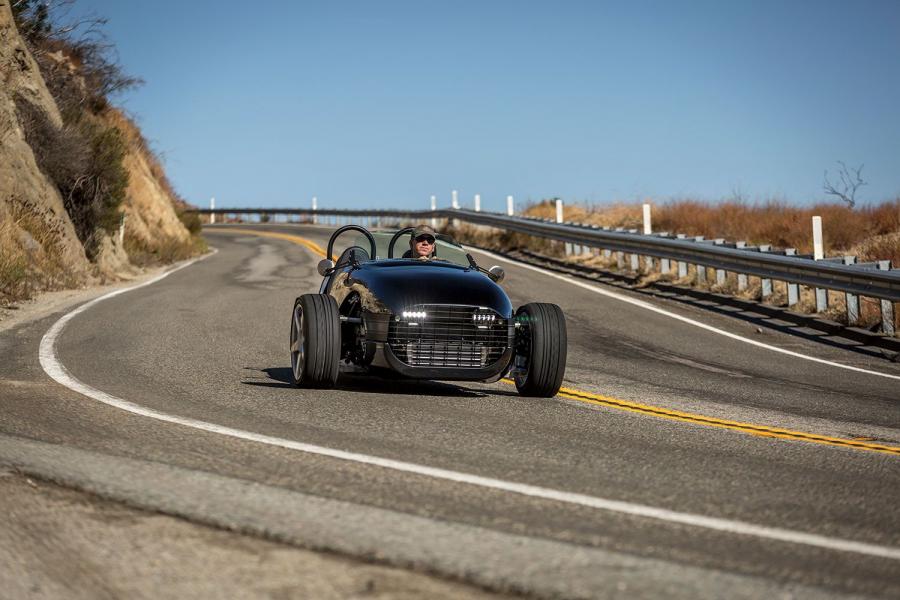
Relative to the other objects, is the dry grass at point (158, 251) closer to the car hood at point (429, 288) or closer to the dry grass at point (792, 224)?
the dry grass at point (792, 224)

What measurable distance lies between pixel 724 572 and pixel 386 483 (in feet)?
6.17

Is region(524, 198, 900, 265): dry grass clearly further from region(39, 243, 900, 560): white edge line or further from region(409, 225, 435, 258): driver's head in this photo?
region(39, 243, 900, 560): white edge line

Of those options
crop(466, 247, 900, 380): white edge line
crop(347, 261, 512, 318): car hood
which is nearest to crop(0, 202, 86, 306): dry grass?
crop(466, 247, 900, 380): white edge line

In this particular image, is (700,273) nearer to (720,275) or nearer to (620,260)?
(720,275)

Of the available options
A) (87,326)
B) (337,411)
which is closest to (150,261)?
(87,326)

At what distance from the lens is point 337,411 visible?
7934 mm

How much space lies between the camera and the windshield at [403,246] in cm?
1114

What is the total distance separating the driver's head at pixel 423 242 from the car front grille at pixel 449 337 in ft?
5.38

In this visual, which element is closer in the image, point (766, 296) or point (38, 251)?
point (766, 296)

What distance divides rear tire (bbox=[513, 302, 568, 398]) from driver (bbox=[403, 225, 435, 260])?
151 cm

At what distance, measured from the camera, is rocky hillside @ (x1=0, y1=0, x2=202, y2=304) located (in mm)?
20688

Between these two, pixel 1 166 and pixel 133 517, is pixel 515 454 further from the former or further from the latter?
pixel 1 166

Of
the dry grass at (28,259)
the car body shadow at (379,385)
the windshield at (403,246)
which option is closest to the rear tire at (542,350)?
the car body shadow at (379,385)

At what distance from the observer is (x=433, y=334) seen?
348 inches
